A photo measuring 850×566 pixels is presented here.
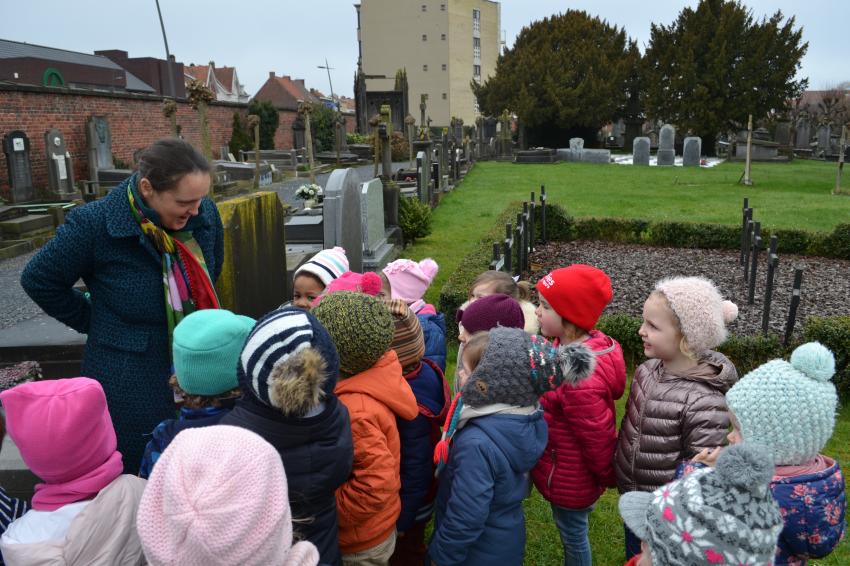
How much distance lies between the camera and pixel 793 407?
179 cm

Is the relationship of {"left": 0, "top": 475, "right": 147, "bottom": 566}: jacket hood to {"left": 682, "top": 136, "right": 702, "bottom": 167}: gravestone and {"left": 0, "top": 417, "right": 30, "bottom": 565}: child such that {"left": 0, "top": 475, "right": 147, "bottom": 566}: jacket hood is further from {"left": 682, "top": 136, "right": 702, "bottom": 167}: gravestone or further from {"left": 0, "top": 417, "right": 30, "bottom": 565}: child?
{"left": 682, "top": 136, "right": 702, "bottom": 167}: gravestone

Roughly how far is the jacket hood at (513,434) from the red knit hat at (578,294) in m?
0.73

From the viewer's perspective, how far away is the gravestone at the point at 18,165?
14992mm

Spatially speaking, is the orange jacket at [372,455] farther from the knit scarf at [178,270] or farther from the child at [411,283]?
the child at [411,283]

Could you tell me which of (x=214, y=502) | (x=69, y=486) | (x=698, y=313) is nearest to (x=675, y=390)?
(x=698, y=313)

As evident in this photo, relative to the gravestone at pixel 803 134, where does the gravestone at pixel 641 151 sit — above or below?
below

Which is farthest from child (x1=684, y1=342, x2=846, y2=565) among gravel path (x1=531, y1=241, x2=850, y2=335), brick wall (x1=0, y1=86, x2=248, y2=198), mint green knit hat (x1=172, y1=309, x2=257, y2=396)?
brick wall (x1=0, y1=86, x2=248, y2=198)

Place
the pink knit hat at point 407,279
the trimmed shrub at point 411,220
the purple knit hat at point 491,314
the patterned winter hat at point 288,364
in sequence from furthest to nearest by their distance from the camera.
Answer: the trimmed shrub at point 411,220 → the pink knit hat at point 407,279 → the purple knit hat at point 491,314 → the patterned winter hat at point 288,364

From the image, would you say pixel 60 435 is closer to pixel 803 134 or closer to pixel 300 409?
pixel 300 409

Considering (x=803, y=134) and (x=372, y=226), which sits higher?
(x=803, y=134)

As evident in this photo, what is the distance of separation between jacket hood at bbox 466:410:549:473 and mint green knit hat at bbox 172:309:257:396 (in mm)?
837

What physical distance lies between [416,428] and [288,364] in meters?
1.02

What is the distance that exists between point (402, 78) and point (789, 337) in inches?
1370

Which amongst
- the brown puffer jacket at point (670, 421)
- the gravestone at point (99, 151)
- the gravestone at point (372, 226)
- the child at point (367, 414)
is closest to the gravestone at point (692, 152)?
the gravestone at point (99, 151)
